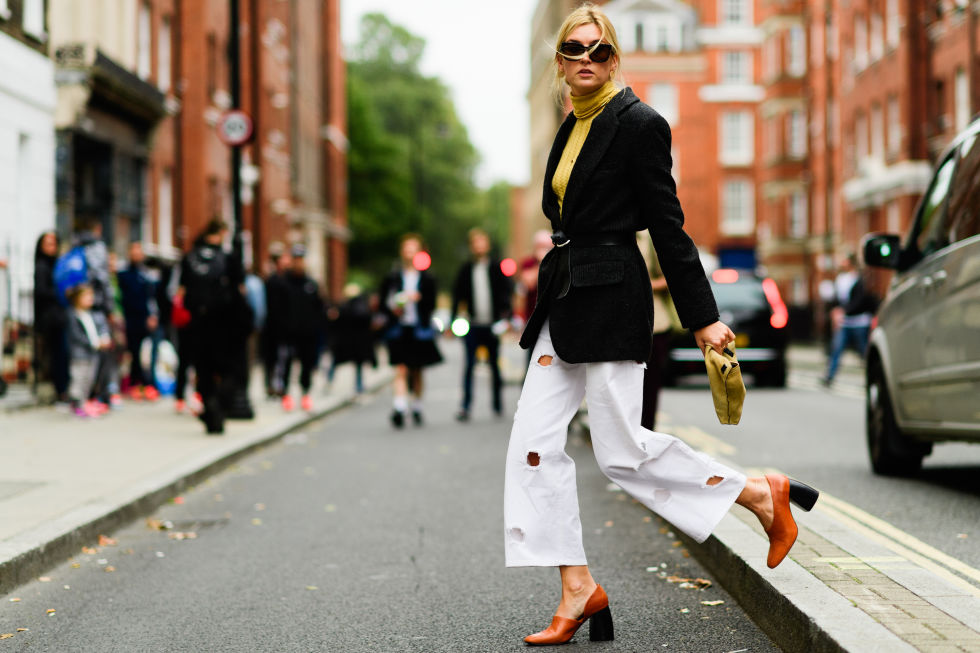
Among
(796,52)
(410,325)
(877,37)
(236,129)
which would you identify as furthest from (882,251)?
(796,52)

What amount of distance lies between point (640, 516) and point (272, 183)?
33.1 metres

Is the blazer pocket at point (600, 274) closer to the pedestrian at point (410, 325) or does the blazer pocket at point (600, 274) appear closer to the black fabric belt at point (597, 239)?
the black fabric belt at point (597, 239)

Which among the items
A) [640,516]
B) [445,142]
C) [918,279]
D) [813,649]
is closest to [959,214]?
[918,279]

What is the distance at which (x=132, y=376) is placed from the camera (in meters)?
17.1

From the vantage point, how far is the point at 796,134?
2436 inches

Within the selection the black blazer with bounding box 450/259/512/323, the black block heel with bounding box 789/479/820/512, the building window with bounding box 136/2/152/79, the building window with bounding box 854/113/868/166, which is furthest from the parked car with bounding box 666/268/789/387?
the building window with bounding box 854/113/868/166

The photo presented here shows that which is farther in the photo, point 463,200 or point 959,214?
point 463,200

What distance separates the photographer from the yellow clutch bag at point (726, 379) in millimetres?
4371

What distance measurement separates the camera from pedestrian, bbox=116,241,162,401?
16.6m

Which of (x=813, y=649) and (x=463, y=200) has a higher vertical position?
(x=463, y=200)

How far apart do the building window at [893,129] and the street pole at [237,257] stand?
105ft

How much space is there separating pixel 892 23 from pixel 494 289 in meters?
32.9

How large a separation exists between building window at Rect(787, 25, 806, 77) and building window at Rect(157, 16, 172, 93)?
38.5 meters

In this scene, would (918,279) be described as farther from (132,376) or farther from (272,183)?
(272,183)
